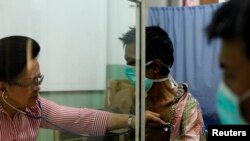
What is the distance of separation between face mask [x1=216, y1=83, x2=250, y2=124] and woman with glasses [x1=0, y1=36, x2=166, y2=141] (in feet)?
1.16

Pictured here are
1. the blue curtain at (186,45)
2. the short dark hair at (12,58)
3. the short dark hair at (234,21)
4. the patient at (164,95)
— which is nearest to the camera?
the short dark hair at (234,21)

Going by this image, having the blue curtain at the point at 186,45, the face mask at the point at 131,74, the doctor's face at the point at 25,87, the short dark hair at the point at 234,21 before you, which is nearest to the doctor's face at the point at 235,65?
the short dark hair at the point at 234,21

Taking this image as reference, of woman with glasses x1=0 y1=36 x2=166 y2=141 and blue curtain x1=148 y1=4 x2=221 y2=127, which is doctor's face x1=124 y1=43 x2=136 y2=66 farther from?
blue curtain x1=148 y1=4 x2=221 y2=127

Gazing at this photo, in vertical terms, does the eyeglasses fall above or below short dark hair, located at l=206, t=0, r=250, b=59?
below

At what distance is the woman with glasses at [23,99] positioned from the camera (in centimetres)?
94

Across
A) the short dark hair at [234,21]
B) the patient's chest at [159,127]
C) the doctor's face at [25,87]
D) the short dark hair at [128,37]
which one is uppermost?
the short dark hair at [234,21]

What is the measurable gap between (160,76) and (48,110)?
391 mm

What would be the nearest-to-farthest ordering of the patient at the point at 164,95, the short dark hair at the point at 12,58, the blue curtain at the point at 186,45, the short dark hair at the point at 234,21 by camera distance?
the short dark hair at the point at 234,21, the short dark hair at the point at 12,58, the patient at the point at 164,95, the blue curtain at the point at 186,45

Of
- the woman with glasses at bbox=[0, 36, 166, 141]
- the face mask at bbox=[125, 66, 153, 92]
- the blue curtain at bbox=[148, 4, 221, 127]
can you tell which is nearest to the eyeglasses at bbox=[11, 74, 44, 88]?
the woman with glasses at bbox=[0, 36, 166, 141]

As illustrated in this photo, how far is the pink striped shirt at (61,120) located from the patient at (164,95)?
0.55 feet

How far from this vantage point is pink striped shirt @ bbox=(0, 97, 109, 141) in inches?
39.0

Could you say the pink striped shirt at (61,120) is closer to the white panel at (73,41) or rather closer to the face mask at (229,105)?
the white panel at (73,41)

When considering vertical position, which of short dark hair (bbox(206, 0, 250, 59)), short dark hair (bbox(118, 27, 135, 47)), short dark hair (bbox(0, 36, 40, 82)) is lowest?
short dark hair (bbox(0, 36, 40, 82))

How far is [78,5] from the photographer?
1.20 m
